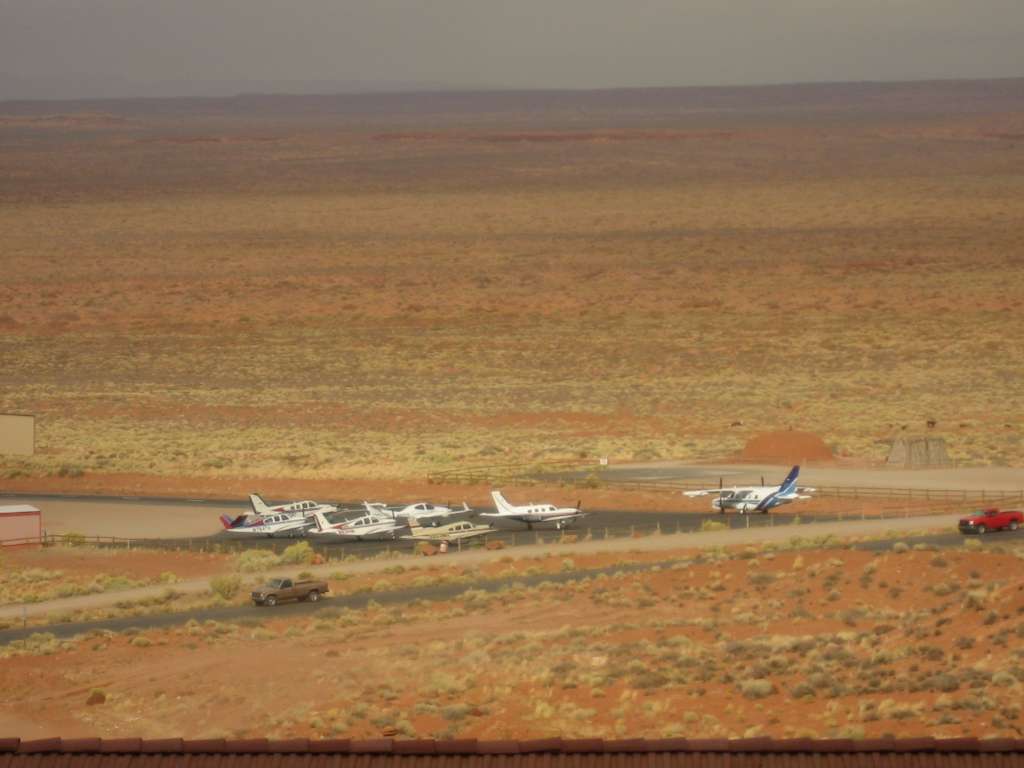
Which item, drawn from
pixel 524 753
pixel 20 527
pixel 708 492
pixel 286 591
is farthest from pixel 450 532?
pixel 524 753

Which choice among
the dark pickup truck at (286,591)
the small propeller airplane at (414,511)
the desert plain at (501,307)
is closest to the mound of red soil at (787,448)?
the desert plain at (501,307)

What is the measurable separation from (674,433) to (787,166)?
109216 mm

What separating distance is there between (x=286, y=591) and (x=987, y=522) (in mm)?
15473

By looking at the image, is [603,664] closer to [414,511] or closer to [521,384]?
[414,511]

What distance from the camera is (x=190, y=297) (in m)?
105

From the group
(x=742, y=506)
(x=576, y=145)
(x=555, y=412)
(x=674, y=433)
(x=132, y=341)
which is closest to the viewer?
(x=742, y=506)

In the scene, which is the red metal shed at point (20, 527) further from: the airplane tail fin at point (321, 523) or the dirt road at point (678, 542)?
the dirt road at point (678, 542)

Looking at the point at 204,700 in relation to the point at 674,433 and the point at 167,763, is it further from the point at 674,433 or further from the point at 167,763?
the point at 674,433

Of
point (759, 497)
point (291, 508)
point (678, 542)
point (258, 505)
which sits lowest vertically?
point (678, 542)

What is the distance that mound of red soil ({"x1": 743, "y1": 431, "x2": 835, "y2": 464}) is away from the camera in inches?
2120

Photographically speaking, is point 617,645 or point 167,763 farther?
point 617,645

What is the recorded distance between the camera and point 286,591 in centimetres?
3303

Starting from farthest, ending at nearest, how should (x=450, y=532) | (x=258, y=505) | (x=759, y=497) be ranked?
(x=258, y=505), (x=759, y=497), (x=450, y=532)

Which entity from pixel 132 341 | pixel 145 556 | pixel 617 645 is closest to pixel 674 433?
pixel 145 556
